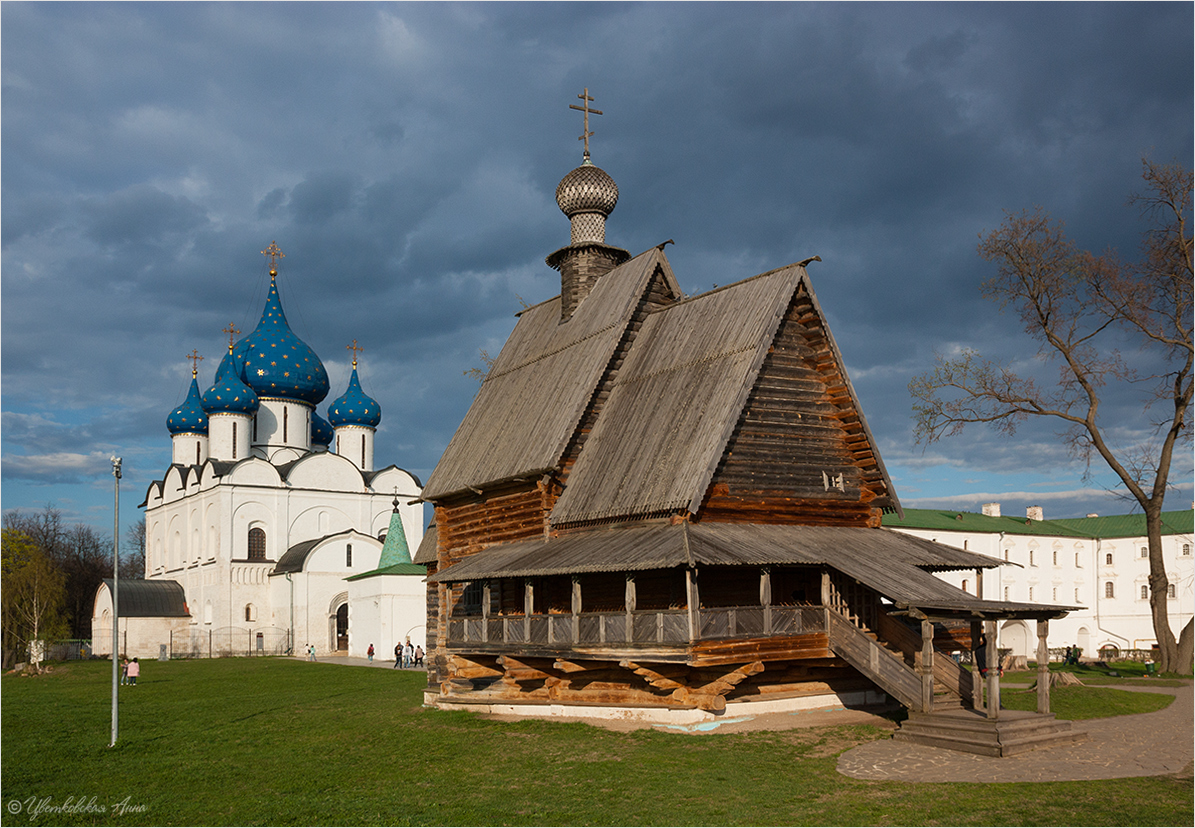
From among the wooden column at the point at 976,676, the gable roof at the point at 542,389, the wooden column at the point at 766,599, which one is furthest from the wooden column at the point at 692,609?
the gable roof at the point at 542,389

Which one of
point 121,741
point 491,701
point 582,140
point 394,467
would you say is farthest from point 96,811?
point 394,467

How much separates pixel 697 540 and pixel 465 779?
5.13 m

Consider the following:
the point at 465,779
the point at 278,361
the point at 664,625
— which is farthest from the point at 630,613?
the point at 278,361

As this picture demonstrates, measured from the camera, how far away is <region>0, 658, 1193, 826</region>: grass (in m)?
12.2

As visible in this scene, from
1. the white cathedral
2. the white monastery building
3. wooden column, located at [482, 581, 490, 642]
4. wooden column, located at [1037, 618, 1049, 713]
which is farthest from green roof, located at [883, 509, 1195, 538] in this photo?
wooden column, located at [1037, 618, 1049, 713]

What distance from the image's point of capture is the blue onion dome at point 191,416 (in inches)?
2527

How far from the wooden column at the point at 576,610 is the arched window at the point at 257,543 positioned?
45142 millimetres

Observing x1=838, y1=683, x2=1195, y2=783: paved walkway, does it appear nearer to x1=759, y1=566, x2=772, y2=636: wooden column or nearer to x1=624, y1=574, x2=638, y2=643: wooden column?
x1=759, y1=566, x2=772, y2=636: wooden column

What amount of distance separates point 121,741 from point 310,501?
42.4 m

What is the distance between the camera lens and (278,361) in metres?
62.6

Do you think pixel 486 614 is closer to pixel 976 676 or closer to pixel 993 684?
pixel 976 676

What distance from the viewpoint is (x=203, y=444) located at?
2542 inches

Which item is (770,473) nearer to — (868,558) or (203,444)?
(868,558)

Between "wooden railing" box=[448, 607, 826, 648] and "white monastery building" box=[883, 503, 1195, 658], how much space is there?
42030mm
